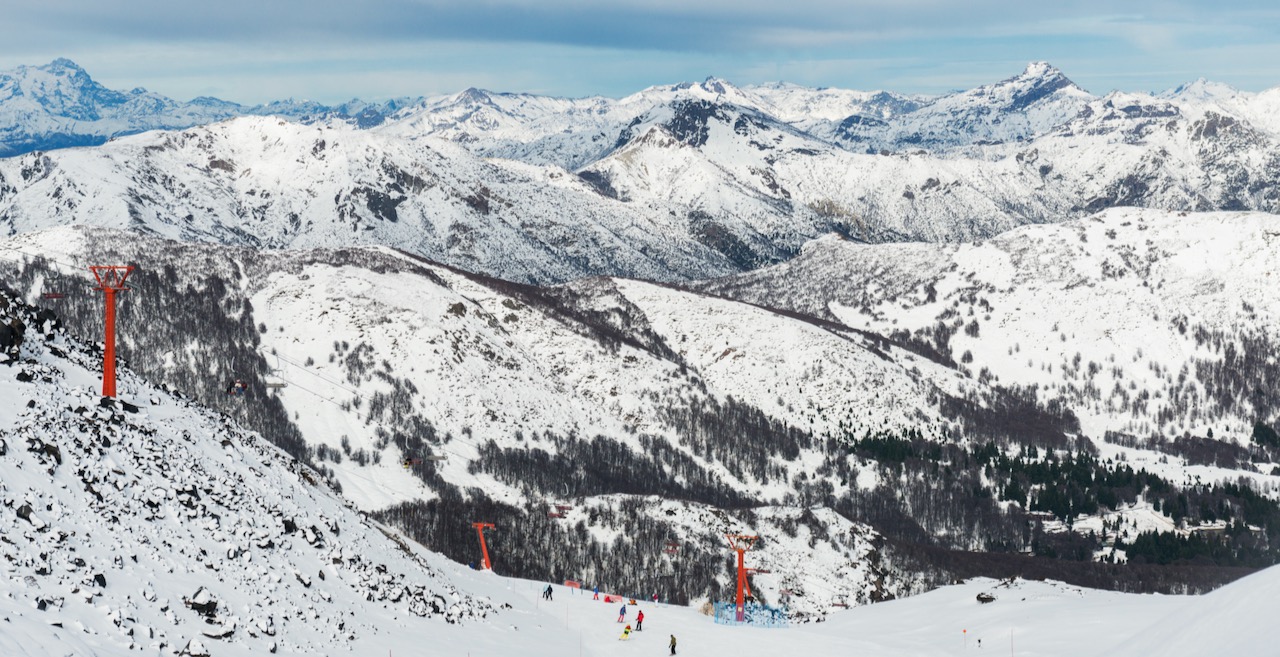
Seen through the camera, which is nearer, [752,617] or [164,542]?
[164,542]

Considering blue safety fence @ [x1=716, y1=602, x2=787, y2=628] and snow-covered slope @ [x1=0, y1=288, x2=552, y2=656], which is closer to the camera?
snow-covered slope @ [x1=0, y1=288, x2=552, y2=656]

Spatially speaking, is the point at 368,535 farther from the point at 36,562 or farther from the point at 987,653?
the point at 987,653

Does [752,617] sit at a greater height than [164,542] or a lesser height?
lesser

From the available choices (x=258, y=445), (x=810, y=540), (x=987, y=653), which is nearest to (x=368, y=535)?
(x=258, y=445)

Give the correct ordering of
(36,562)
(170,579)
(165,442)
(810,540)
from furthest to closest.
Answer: (810,540)
(165,442)
(170,579)
(36,562)

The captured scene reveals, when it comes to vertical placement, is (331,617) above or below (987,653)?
above

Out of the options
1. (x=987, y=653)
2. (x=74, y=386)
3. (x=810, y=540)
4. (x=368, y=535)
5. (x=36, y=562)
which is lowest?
(x=810, y=540)

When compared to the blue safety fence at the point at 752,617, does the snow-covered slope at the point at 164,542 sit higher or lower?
higher

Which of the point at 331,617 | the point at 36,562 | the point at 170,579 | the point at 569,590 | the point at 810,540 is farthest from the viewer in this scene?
the point at 810,540

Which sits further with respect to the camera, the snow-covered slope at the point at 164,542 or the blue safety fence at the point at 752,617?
the blue safety fence at the point at 752,617

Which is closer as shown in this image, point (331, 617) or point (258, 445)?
point (331, 617)

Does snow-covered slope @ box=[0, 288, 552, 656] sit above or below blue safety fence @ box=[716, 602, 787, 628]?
above
